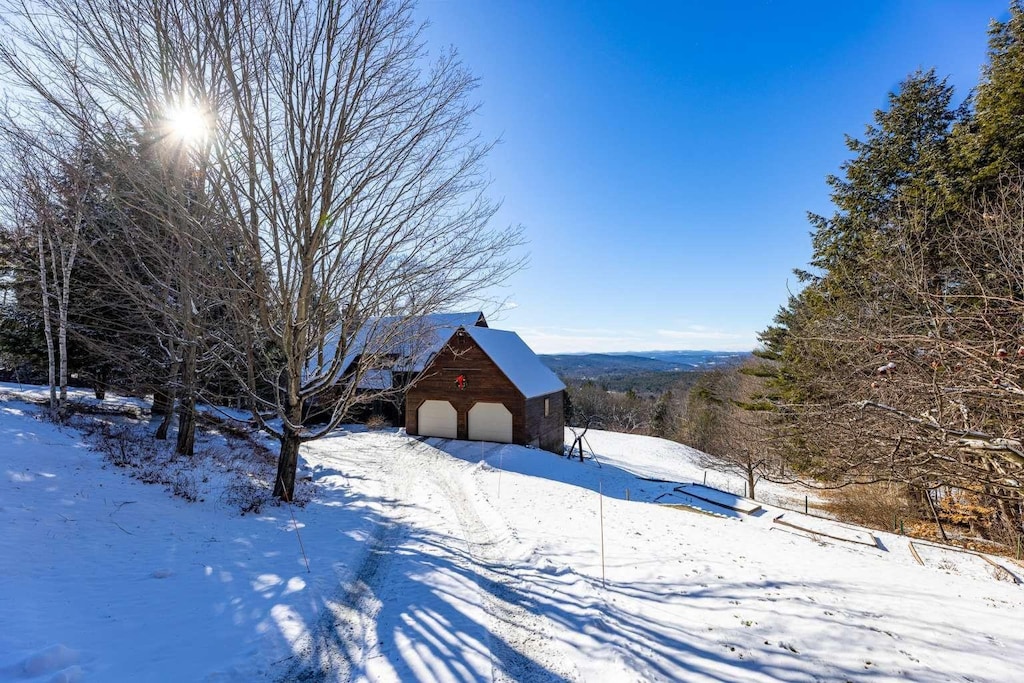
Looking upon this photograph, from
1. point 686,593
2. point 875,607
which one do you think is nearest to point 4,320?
point 686,593

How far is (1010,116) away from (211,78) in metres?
17.7

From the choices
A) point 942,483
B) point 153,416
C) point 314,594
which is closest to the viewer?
point 942,483

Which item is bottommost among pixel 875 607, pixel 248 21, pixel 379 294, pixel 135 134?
pixel 875 607

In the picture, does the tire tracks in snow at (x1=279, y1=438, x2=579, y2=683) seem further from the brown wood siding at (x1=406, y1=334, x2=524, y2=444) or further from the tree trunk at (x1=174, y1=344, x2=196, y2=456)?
the brown wood siding at (x1=406, y1=334, x2=524, y2=444)

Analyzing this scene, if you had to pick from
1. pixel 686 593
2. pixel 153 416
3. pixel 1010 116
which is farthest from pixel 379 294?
pixel 1010 116

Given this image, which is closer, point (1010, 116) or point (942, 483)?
point (942, 483)

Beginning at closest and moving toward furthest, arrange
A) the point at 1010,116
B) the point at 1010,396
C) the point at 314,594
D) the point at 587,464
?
the point at 1010,396 → the point at 314,594 → the point at 1010,116 → the point at 587,464

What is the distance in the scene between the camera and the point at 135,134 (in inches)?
224

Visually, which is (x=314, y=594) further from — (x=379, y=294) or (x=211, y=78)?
(x=211, y=78)

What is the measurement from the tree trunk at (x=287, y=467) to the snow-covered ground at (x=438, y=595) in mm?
494

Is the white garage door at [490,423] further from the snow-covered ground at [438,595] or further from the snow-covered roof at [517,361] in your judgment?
the snow-covered ground at [438,595]

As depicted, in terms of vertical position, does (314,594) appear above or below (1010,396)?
below

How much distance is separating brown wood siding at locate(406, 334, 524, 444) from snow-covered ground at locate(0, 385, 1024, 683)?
34.7 ft

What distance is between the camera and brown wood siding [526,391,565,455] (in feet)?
66.5
